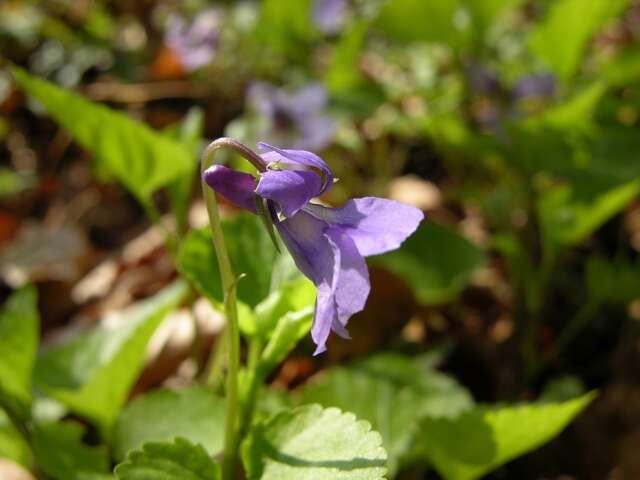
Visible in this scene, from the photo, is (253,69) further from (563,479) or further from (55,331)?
(563,479)

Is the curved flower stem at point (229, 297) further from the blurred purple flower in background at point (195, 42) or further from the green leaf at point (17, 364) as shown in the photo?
the blurred purple flower in background at point (195, 42)

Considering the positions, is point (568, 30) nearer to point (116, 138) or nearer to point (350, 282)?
point (116, 138)

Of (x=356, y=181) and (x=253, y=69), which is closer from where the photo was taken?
(x=356, y=181)

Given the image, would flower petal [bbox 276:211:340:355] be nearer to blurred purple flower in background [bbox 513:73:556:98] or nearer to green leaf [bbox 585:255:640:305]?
green leaf [bbox 585:255:640:305]

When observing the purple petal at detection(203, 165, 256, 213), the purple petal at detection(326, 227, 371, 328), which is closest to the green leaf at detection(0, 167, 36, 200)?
the purple petal at detection(203, 165, 256, 213)

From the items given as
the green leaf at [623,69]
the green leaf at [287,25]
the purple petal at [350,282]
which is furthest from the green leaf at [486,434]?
the green leaf at [287,25]

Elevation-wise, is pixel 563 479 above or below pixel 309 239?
below

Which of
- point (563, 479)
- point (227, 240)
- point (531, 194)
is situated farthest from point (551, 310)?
point (227, 240)
